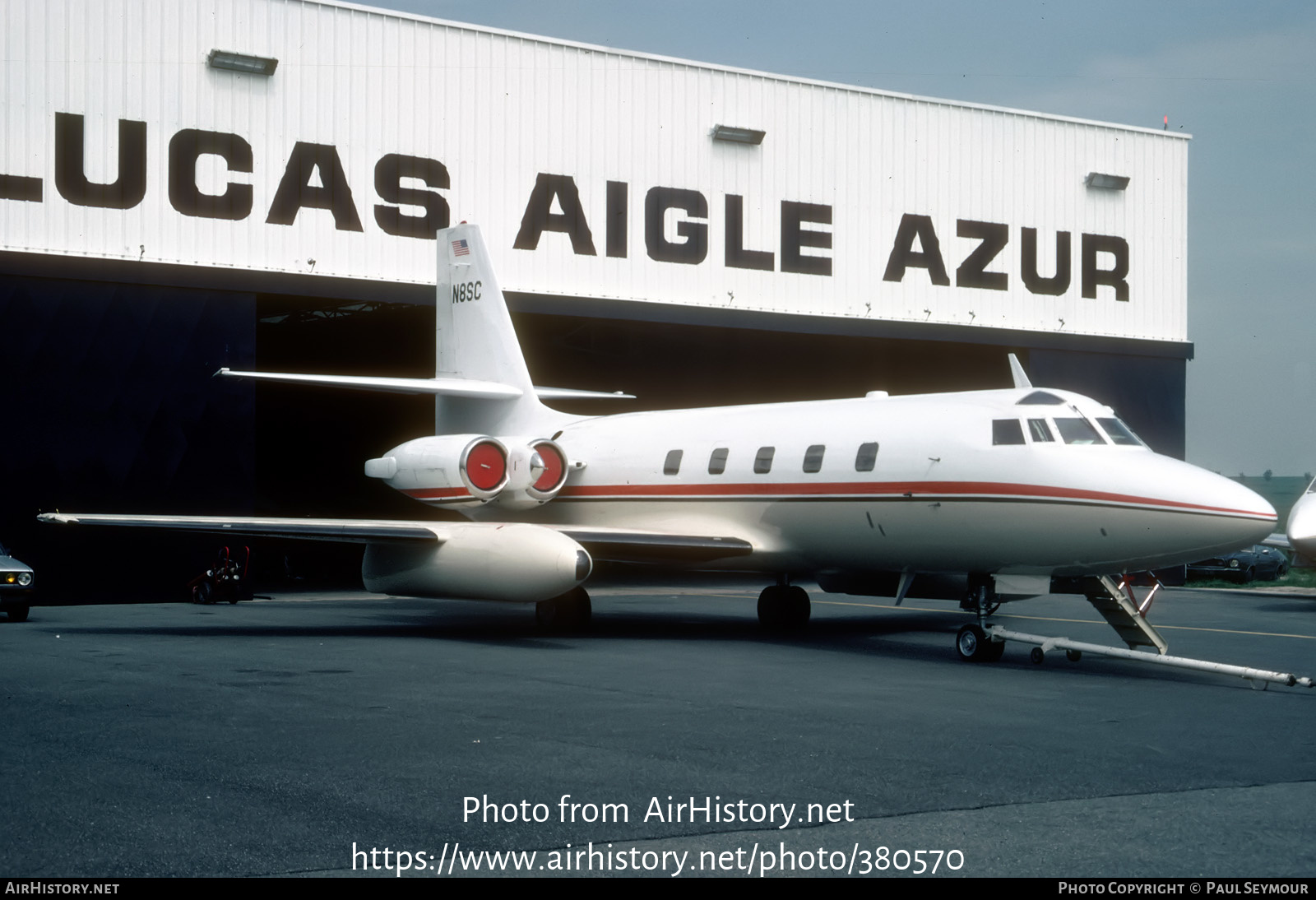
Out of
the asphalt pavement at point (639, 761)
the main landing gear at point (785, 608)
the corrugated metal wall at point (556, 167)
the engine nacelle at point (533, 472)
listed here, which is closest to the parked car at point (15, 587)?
the asphalt pavement at point (639, 761)

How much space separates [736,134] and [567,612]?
11969 millimetres

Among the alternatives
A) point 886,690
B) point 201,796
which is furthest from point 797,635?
point 201,796

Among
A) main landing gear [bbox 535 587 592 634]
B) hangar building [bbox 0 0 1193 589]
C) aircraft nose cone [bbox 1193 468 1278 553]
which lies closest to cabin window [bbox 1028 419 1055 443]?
aircraft nose cone [bbox 1193 468 1278 553]

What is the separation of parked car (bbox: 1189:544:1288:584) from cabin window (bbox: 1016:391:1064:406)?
22.9 meters

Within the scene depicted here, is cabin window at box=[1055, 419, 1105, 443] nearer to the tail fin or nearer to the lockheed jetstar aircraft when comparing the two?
the lockheed jetstar aircraft

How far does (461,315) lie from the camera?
71.2 ft

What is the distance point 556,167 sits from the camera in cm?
2492

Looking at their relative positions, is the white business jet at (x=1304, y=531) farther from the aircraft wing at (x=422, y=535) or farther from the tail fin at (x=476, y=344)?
the tail fin at (x=476, y=344)

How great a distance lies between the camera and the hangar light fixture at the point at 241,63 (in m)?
22.2

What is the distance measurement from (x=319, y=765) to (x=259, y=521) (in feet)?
29.5

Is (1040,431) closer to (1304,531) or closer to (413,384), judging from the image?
(1304,531)

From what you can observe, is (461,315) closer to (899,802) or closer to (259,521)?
(259,521)

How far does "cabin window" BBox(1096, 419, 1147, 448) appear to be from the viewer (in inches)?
554

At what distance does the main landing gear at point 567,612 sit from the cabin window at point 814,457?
3.31m
